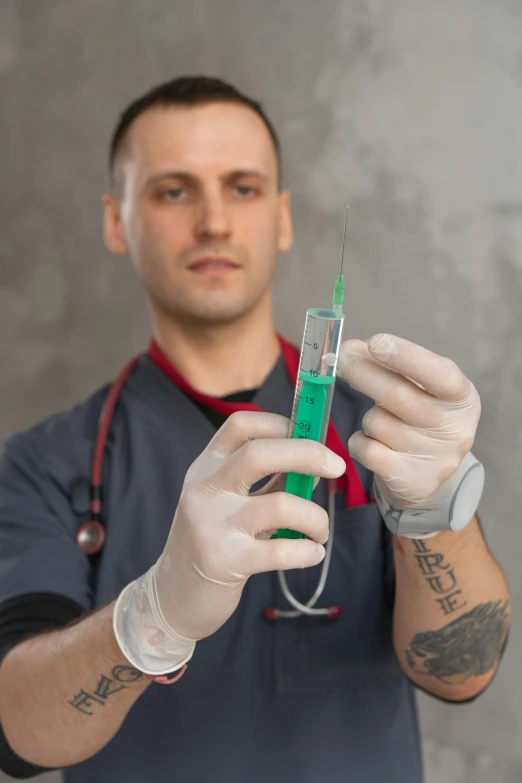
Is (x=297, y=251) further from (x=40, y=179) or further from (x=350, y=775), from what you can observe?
(x=350, y=775)

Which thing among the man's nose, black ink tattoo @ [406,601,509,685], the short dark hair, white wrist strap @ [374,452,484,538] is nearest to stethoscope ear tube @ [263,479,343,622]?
black ink tattoo @ [406,601,509,685]

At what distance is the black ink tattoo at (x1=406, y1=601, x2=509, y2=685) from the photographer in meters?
0.93

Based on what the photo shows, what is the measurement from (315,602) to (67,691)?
375mm

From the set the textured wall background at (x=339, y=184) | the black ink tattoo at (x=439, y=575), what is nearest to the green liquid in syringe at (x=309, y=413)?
the black ink tattoo at (x=439, y=575)

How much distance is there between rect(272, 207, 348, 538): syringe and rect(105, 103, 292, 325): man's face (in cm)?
48

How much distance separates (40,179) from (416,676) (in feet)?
4.30

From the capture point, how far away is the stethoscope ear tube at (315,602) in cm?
98

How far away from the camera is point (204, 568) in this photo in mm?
693

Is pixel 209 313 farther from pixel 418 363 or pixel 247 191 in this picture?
pixel 418 363

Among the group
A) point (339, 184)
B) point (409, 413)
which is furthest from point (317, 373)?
point (339, 184)

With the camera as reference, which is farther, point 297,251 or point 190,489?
point 297,251

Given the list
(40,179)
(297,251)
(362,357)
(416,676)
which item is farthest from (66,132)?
(416,676)

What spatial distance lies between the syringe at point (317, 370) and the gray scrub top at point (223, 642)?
1.24 feet

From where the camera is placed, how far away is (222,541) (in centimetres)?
69
